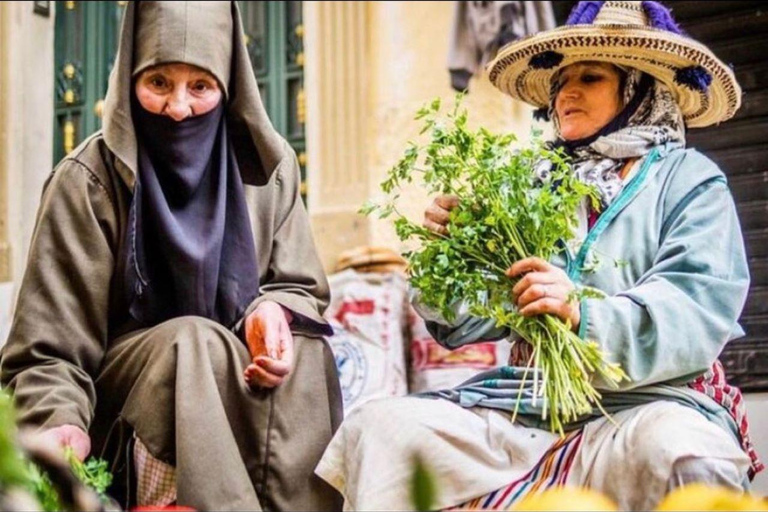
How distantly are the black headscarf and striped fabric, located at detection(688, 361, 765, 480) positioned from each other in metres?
1.21

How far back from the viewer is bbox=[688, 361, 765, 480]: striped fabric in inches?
134

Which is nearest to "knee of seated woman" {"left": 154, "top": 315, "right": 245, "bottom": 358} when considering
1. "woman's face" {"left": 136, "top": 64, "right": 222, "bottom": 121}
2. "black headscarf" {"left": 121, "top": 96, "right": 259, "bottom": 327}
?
"black headscarf" {"left": 121, "top": 96, "right": 259, "bottom": 327}

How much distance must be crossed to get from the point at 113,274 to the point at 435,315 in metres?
0.86

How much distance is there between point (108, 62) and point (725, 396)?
6691mm

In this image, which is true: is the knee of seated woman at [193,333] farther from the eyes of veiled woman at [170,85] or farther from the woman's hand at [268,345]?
the eyes of veiled woman at [170,85]

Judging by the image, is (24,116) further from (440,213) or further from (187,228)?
(440,213)

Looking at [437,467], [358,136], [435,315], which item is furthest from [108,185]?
[358,136]

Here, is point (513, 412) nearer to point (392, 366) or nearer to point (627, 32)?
point (627, 32)

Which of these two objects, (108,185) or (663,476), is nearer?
(663,476)

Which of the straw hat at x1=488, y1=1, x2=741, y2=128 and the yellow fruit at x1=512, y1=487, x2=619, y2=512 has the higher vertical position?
the straw hat at x1=488, y1=1, x2=741, y2=128

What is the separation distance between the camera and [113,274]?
143 inches

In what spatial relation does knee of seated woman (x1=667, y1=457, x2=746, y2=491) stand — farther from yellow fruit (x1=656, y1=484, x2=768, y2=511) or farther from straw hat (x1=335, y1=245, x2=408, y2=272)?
straw hat (x1=335, y1=245, x2=408, y2=272)

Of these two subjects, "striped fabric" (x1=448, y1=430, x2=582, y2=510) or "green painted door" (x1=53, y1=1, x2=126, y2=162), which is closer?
"striped fabric" (x1=448, y1=430, x2=582, y2=510)

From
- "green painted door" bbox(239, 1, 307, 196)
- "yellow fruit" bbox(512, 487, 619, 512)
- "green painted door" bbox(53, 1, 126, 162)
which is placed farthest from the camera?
"green painted door" bbox(53, 1, 126, 162)
